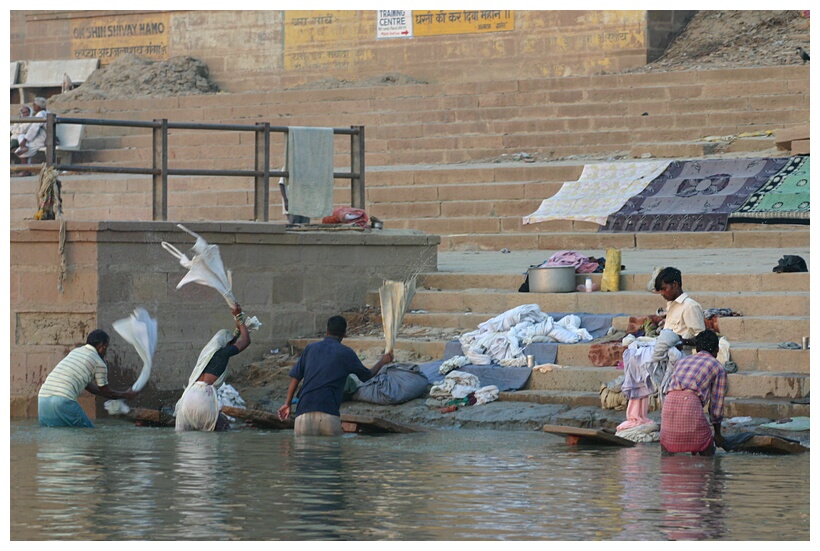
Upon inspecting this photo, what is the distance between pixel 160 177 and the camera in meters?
15.3

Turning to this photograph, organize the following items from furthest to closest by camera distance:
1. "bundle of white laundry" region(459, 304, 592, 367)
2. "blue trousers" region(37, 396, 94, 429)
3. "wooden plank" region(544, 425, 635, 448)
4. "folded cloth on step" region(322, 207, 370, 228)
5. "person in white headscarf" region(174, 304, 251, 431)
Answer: "folded cloth on step" region(322, 207, 370, 228), "bundle of white laundry" region(459, 304, 592, 367), "blue trousers" region(37, 396, 94, 429), "person in white headscarf" region(174, 304, 251, 431), "wooden plank" region(544, 425, 635, 448)

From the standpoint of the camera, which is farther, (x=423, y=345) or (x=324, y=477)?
(x=423, y=345)

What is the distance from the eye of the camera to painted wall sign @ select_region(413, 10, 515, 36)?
26516 millimetres

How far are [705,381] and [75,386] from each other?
5.34m

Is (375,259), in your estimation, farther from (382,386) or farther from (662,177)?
(662,177)

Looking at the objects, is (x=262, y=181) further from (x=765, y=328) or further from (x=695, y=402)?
(x=695, y=402)

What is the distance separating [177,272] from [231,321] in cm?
A: 77

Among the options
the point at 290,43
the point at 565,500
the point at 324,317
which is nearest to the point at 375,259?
the point at 324,317

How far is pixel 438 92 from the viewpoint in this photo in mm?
24094

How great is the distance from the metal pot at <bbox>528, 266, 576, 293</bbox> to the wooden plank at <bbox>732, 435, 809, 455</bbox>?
4284 millimetres

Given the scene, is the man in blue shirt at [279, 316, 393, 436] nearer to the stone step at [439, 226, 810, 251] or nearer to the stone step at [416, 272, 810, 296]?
the stone step at [416, 272, 810, 296]

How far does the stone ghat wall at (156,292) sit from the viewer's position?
1443 centimetres

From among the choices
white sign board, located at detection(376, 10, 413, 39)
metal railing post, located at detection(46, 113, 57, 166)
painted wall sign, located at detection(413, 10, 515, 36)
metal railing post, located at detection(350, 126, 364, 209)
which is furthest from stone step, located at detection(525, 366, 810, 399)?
white sign board, located at detection(376, 10, 413, 39)
